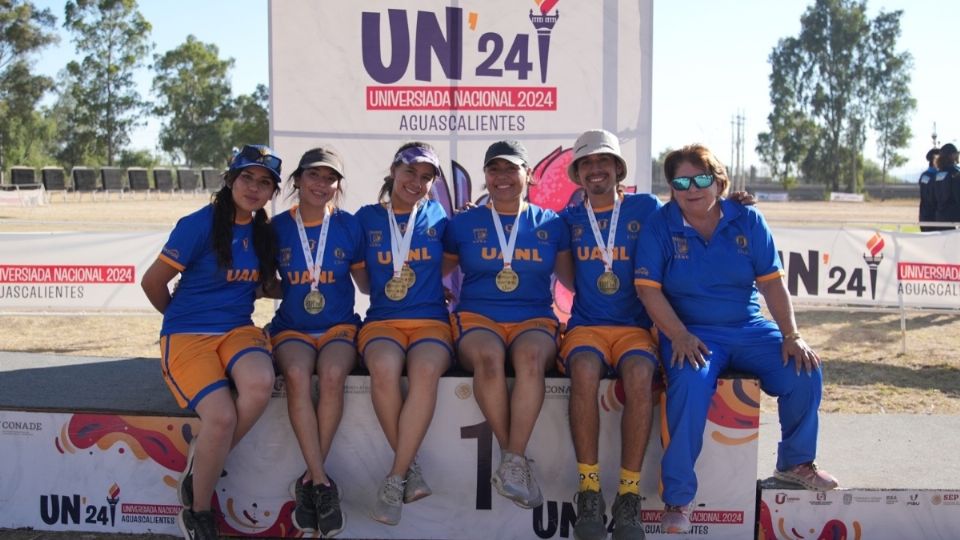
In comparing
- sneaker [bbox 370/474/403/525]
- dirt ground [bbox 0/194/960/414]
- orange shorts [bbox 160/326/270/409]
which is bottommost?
dirt ground [bbox 0/194/960/414]

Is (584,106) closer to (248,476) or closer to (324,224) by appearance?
(324,224)

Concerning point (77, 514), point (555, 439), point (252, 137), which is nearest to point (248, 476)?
point (77, 514)

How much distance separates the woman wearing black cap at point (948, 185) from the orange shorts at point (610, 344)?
7.78 m

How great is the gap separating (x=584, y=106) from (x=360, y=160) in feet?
4.86

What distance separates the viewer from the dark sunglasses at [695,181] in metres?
3.51

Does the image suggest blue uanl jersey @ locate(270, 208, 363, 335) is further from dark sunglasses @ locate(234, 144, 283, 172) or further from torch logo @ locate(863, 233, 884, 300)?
torch logo @ locate(863, 233, 884, 300)

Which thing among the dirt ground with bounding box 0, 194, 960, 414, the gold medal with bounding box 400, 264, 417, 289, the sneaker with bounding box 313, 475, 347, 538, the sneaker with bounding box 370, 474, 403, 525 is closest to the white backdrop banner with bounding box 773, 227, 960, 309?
the dirt ground with bounding box 0, 194, 960, 414

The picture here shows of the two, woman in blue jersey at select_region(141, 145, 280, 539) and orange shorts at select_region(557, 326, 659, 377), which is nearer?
woman in blue jersey at select_region(141, 145, 280, 539)

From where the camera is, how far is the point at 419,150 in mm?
3746

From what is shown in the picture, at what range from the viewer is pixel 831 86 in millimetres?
62188

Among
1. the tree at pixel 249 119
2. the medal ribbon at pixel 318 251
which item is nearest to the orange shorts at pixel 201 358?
the medal ribbon at pixel 318 251

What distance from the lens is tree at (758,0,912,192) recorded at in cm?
6062

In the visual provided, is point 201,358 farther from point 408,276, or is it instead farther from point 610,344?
point 610,344

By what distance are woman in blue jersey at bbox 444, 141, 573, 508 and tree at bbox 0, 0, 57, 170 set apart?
1972 inches
